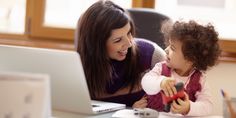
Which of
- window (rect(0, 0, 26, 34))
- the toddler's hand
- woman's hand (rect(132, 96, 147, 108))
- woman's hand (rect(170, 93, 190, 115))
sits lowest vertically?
window (rect(0, 0, 26, 34))

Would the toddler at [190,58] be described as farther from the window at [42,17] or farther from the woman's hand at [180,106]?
the window at [42,17]

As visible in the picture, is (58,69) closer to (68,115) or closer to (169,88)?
(68,115)

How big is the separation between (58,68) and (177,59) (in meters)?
0.50

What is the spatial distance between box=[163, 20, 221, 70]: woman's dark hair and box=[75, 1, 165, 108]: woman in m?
0.30

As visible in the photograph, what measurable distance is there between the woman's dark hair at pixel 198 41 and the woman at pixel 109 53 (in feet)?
1.00

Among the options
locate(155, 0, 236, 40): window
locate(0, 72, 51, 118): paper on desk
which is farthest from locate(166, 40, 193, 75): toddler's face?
locate(155, 0, 236, 40): window

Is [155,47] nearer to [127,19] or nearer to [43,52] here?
[127,19]

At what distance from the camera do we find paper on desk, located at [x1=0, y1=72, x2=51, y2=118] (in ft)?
3.13

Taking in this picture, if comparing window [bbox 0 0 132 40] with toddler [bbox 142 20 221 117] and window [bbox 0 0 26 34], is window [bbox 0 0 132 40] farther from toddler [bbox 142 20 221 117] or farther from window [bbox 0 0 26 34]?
toddler [bbox 142 20 221 117]

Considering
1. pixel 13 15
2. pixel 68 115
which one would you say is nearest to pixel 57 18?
pixel 13 15

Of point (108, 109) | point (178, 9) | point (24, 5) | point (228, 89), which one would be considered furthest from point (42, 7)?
point (108, 109)

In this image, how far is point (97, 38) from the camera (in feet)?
5.94

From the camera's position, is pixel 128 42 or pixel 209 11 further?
pixel 209 11

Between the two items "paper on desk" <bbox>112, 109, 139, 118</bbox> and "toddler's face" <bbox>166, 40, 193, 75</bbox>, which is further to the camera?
"toddler's face" <bbox>166, 40, 193, 75</bbox>
